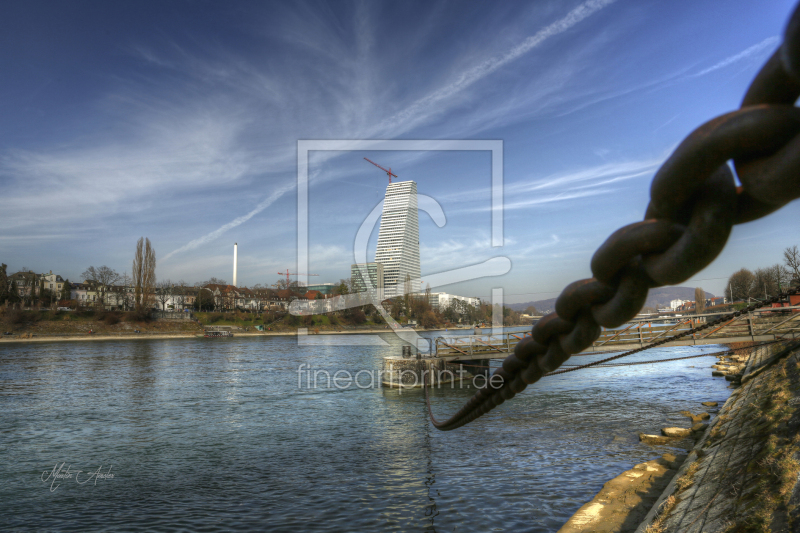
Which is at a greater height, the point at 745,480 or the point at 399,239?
the point at 399,239

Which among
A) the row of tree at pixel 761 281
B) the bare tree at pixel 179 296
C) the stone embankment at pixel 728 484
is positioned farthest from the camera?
the bare tree at pixel 179 296

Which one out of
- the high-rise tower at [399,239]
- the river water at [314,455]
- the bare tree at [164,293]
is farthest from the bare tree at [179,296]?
the river water at [314,455]

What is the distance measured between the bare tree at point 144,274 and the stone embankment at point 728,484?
102319 millimetres

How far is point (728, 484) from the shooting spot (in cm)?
715

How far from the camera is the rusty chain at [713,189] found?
26.4 inches

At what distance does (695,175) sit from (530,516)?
10.7 meters

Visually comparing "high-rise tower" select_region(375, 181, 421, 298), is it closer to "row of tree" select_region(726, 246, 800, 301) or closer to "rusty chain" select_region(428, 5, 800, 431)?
"row of tree" select_region(726, 246, 800, 301)

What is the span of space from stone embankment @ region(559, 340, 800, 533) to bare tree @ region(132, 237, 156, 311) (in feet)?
336

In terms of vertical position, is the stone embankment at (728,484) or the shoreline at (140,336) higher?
the stone embankment at (728,484)

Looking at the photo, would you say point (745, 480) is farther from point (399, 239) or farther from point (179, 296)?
point (179, 296)

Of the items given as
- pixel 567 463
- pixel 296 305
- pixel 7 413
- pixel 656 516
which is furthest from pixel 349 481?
pixel 296 305

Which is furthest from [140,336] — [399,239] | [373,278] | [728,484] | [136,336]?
[728,484]

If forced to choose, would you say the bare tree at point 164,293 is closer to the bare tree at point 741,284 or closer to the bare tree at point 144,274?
the bare tree at point 144,274

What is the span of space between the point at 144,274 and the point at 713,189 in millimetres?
111371
